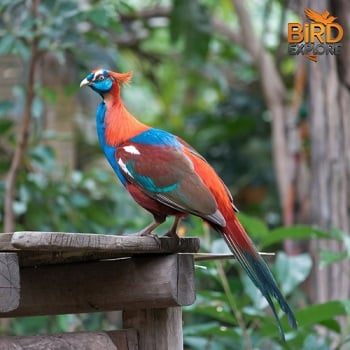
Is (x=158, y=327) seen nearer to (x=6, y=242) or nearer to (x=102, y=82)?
(x=6, y=242)

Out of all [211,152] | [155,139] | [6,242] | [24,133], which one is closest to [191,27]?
[211,152]

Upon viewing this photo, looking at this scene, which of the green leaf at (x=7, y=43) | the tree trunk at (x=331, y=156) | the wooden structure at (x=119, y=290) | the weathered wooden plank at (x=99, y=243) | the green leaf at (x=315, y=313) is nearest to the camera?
the weathered wooden plank at (x=99, y=243)

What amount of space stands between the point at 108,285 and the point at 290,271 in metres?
1.47

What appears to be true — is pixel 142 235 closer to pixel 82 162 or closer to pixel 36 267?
pixel 36 267

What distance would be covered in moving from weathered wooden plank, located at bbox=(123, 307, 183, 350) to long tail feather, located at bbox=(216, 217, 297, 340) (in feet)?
0.71

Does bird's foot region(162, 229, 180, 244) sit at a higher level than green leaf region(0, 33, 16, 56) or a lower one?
lower

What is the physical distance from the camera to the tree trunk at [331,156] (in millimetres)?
4298

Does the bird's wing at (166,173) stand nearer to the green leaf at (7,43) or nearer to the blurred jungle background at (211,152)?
the blurred jungle background at (211,152)

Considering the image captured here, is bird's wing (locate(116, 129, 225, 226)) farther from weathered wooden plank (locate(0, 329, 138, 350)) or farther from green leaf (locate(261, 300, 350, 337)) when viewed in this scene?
green leaf (locate(261, 300, 350, 337))

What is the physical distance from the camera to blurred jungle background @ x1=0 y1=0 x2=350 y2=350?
11.7 ft

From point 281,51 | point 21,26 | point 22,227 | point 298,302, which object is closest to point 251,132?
point 281,51

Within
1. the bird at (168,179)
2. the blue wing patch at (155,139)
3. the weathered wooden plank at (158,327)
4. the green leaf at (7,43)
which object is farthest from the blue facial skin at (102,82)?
the green leaf at (7,43)

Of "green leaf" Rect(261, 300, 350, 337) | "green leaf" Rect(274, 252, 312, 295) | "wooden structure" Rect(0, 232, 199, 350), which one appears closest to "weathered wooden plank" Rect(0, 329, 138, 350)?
"wooden structure" Rect(0, 232, 199, 350)

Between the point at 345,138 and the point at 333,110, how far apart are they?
0.53 ft
